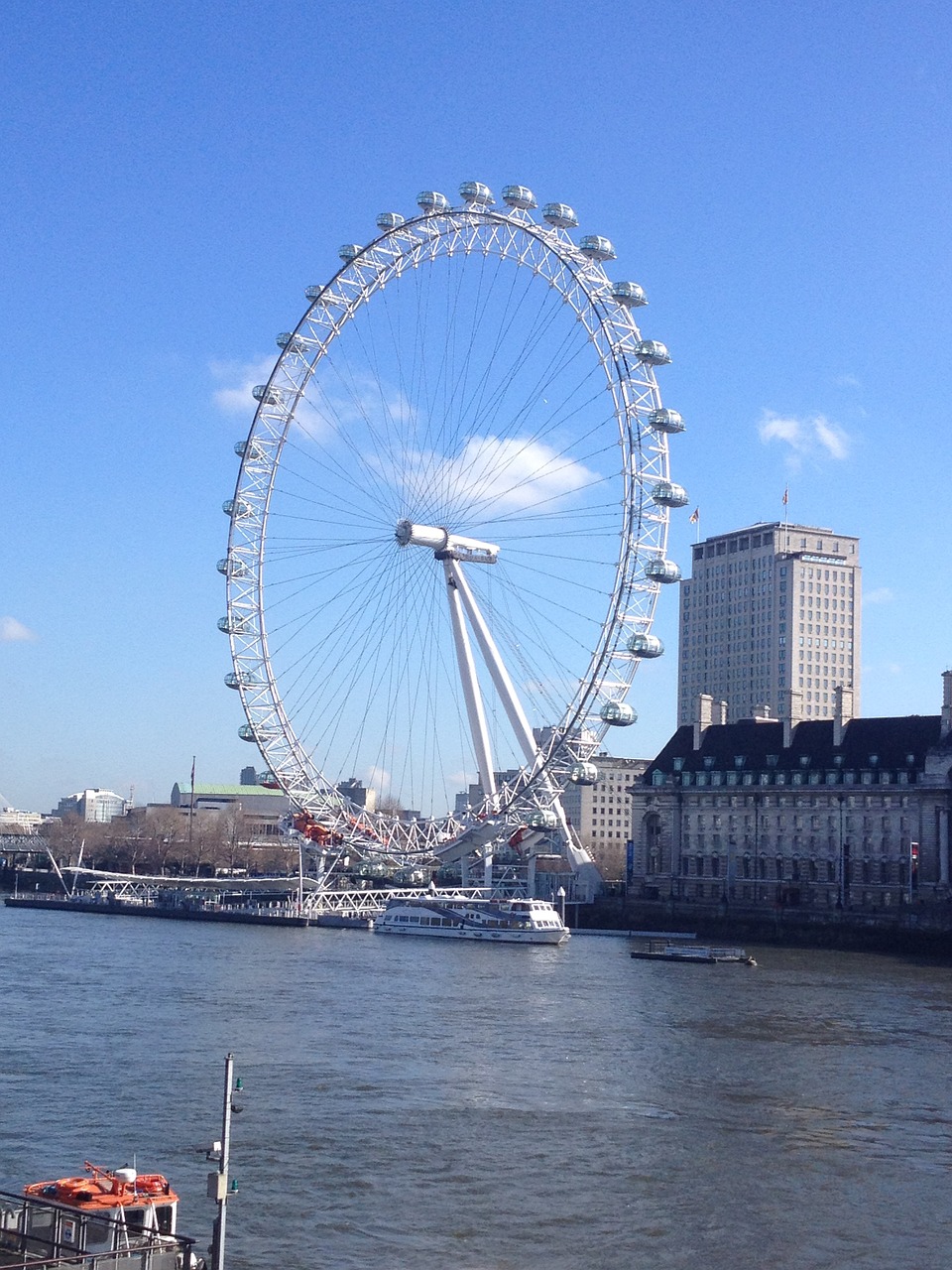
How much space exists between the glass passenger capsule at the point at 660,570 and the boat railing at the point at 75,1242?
49.1 metres

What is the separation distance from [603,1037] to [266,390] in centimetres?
4039

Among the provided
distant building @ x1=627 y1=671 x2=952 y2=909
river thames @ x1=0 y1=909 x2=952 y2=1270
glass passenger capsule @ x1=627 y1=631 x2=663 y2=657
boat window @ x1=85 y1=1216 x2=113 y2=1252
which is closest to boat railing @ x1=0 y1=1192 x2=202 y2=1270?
boat window @ x1=85 y1=1216 x2=113 y2=1252

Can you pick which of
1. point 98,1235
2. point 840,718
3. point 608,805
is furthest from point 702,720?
point 98,1235

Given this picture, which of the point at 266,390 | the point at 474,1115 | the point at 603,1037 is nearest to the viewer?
the point at 474,1115

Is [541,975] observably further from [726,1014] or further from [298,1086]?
[298,1086]

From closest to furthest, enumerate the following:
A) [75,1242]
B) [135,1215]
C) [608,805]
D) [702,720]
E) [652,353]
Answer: [75,1242]
[135,1215]
[652,353]
[702,720]
[608,805]

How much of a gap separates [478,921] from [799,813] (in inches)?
759

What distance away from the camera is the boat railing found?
51.9 feet

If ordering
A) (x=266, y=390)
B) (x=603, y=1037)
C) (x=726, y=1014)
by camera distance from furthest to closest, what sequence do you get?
(x=266, y=390), (x=726, y=1014), (x=603, y=1037)

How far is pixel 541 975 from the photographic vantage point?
190 feet

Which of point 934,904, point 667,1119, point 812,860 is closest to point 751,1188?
point 667,1119

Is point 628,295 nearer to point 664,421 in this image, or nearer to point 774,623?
point 664,421

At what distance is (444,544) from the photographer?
232 feet

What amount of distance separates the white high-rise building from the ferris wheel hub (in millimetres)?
88013
